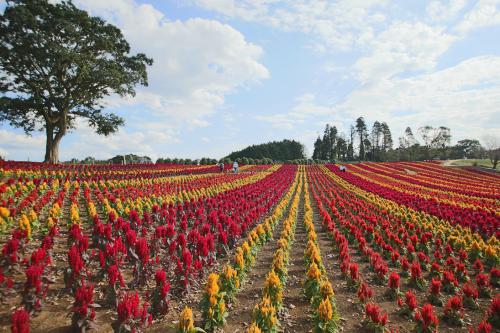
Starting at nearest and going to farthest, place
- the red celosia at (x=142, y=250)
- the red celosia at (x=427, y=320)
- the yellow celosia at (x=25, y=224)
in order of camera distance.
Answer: the red celosia at (x=427, y=320) → the red celosia at (x=142, y=250) → the yellow celosia at (x=25, y=224)

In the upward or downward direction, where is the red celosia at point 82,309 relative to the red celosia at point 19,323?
downward

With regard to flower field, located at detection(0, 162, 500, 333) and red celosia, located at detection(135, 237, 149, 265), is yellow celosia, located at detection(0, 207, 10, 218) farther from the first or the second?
red celosia, located at detection(135, 237, 149, 265)

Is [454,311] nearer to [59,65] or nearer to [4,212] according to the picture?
[4,212]

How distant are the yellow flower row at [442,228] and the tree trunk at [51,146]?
2981cm

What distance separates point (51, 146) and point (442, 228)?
3419 cm

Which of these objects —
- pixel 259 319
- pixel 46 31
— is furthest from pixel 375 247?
pixel 46 31

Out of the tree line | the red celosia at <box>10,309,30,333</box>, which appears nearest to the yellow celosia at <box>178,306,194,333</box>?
the red celosia at <box>10,309,30,333</box>

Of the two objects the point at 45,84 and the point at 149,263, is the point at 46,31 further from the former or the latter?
the point at 149,263

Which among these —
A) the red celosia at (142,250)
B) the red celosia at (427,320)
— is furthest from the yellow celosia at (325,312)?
the red celosia at (142,250)

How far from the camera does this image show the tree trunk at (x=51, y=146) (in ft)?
104

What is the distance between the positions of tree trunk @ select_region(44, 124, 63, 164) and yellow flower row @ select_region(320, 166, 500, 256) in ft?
97.8

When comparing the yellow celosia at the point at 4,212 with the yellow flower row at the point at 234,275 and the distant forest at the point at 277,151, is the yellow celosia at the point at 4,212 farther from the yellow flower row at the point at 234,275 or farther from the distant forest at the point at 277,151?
the distant forest at the point at 277,151

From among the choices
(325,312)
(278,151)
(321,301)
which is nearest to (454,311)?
(321,301)

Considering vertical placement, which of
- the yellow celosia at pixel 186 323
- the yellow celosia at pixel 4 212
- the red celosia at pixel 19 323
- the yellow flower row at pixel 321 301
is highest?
the yellow celosia at pixel 4 212
